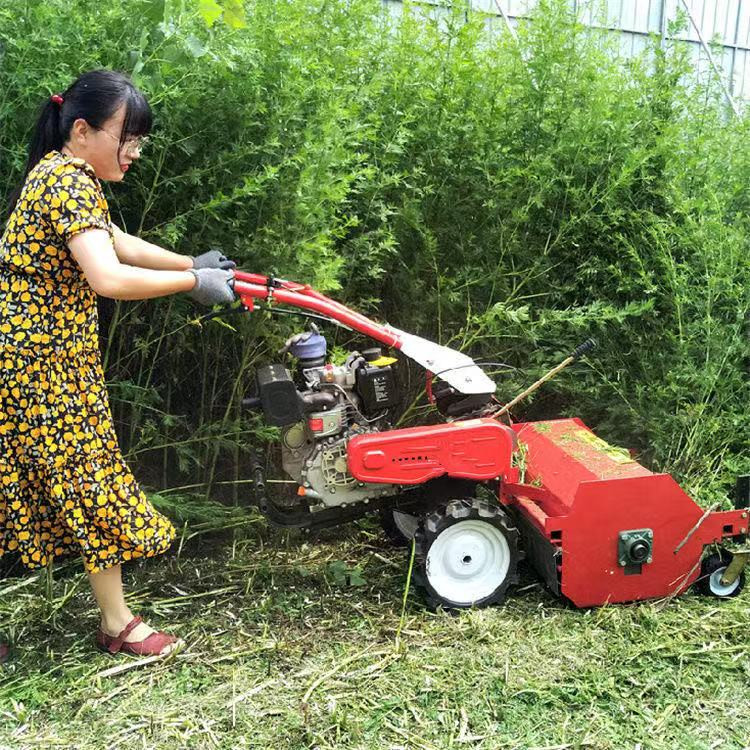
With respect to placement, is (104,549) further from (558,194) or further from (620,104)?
(620,104)

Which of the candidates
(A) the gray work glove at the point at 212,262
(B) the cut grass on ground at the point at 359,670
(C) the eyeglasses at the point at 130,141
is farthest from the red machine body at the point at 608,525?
(C) the eyeglasses at the point at 130,141

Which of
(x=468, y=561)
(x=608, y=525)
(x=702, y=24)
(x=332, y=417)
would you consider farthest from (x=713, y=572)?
(x=702, y=24)

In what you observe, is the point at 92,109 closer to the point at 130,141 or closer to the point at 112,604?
the point at 130,141

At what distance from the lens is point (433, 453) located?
2912mm

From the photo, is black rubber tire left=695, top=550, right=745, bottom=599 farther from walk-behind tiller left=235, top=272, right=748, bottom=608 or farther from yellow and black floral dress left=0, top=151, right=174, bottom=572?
yellow and black floral dress left=0, top=151, right=174, bottom=572

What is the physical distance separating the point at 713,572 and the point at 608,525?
0.56 m

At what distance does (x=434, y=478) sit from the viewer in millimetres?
3076

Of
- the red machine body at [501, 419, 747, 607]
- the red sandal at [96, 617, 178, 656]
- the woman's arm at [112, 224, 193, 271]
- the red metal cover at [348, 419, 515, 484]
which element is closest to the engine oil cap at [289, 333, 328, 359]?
the red metal cover at [348, 419, 515, 484]

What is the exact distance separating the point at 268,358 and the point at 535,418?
1.43 meters

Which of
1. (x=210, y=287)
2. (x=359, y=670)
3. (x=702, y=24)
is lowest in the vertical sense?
(x=359, y=670)

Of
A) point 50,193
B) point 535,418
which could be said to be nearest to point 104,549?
point 50,193

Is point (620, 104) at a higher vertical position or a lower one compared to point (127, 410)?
higher

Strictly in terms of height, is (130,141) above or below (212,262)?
above

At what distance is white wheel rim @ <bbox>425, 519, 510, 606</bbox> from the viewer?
9.80 ft
